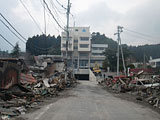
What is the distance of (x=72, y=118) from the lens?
26.5 feet

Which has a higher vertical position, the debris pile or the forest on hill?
the forest on hill

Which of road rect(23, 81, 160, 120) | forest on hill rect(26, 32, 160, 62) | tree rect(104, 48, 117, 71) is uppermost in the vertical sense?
forest on hill rect(26, 32, 160, 62)

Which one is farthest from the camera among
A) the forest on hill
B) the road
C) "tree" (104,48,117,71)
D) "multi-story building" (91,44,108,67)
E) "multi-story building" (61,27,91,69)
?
"multi-story building" (91,44,108,67)

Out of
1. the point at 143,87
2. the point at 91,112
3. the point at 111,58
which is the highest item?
the point at 111,58

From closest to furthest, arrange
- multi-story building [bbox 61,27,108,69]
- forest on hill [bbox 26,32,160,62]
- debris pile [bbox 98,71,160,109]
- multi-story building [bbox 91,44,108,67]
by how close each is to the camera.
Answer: debris pile [bbox 98,71,160,109] < forest on hill [bbox 26,32,160,62] < multi-story building [bbox 61,27,108,69] < multi-story building [bbox 91,44,108,67]

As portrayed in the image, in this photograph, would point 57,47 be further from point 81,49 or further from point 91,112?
point 91,112

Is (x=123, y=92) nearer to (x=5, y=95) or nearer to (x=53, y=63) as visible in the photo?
(x=5, y=95)

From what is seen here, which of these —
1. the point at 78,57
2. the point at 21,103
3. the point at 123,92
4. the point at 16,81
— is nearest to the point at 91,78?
the point at 78,57

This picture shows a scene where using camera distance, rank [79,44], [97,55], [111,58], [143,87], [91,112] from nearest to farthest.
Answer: [91,112]
[143,87]
[111,58]
[79,44]
[97,55]

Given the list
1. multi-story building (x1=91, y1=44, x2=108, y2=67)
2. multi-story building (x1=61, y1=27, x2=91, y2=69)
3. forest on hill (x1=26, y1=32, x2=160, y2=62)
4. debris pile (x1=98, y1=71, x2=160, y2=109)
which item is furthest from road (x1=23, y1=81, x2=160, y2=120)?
multi-story building (x1=91, y1=44, x2=108, y2=67)

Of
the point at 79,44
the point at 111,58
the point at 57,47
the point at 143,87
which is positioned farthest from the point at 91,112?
the point at 57,47

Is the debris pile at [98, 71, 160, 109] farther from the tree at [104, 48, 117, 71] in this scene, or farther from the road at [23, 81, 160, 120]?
the tree at [104, 48, 117, 71]

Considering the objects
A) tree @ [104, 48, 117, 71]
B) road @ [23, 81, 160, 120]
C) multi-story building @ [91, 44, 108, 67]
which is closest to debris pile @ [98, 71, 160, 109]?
road @ [23, 81, 160, 120]

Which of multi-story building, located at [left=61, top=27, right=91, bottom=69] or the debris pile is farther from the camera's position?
multi-story building, located at [left=61, top=27, right=91, bottom=69]
